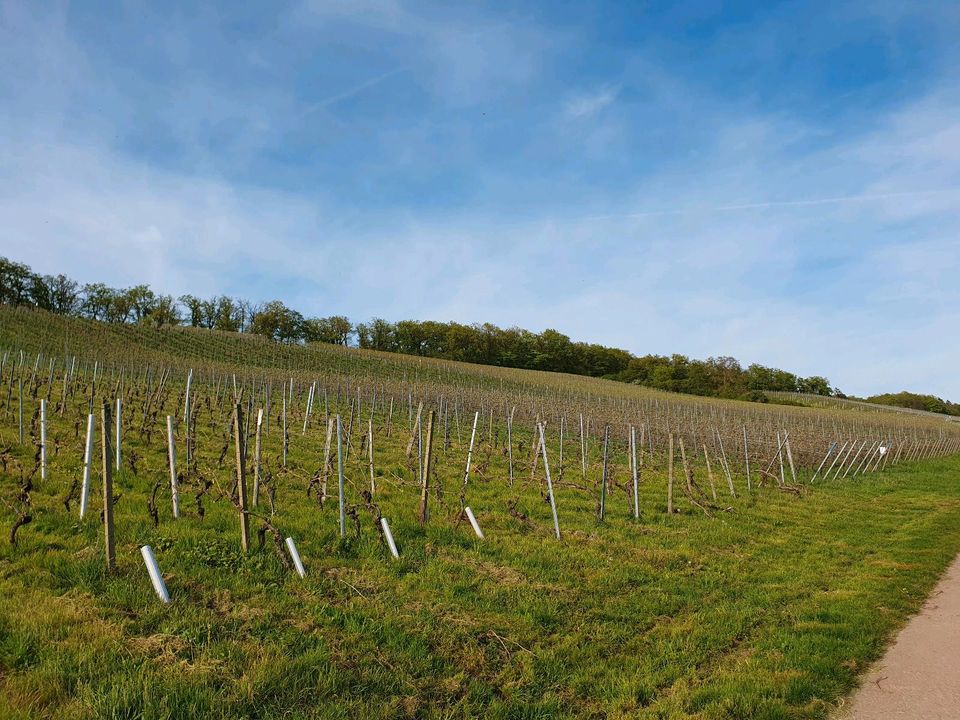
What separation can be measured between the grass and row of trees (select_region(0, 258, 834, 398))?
62770mm

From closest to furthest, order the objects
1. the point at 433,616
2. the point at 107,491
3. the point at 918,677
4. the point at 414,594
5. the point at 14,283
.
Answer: the point at 918,677 < the point at 107,491 < the point at 433,616 < the point at 414,594 < the point at 14,283

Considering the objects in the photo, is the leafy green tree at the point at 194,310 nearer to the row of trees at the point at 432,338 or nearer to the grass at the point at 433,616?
the row of trees at the point at 432,338

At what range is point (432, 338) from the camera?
88.0 meters

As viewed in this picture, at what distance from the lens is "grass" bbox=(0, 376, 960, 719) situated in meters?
3.62

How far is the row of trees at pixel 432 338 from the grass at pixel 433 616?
62.8m

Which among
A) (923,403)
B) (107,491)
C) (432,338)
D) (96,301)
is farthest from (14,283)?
(923,403)

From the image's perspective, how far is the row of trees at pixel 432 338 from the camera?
65.9 metres

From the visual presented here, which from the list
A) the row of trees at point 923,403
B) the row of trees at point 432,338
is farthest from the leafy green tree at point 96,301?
the row of trees at point 923,403

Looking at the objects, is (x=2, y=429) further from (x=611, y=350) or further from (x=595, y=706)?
(x=611, y=350)

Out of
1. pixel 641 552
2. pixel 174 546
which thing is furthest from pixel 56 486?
pixel 641 552

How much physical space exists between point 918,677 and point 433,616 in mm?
3697

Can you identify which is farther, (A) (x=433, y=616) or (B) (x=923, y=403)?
(B) (x=923, y=403)

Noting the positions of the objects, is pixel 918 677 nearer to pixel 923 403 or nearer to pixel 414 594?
pixel 414 594

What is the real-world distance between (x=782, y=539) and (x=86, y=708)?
8479mm
